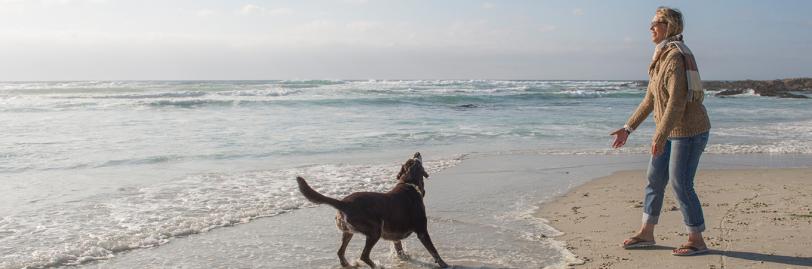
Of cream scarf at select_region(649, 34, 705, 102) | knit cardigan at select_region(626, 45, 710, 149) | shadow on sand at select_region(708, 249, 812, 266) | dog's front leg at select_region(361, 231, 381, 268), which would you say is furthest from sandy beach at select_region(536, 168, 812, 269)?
dog's front leg at select_region(361, 231, 381, 268)

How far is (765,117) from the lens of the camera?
21.5 meters

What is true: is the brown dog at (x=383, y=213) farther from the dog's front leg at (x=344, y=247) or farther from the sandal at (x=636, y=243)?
the sandal at (x=636, y=243)

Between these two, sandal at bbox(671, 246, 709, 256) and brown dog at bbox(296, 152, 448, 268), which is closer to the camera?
brown dog at bbox(296, 152, 448, 268)

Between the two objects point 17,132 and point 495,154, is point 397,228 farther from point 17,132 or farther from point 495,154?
point 17,132

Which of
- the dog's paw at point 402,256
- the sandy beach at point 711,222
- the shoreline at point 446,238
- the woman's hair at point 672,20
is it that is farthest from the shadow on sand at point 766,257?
the dog's paw at point 402,256

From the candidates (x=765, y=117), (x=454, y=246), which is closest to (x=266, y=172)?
(x=454, y=246)

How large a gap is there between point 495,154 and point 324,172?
11.6 feet

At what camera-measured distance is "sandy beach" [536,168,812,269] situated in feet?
13.8

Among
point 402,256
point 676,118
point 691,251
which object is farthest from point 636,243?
point 402,256

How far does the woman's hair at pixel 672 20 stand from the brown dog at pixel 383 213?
6.20ft

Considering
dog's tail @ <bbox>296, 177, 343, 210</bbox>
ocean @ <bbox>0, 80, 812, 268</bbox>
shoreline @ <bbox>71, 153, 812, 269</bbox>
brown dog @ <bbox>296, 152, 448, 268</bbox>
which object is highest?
dog's tail @ <bbox>296, 177, 343, 210</bbox>

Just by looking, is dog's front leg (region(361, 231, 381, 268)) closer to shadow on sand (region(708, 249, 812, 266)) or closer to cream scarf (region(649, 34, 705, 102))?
cream scarf (region(649, 34, 705, 102))

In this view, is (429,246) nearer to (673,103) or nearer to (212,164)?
(673,103)

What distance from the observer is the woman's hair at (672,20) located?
13.0ft
